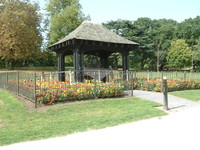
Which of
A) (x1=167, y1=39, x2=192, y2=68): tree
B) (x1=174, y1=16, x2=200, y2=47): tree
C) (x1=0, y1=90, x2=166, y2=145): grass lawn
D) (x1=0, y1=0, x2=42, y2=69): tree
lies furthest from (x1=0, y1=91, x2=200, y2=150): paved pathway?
(x1=174, y1=16, x2=200, y2=47): tree

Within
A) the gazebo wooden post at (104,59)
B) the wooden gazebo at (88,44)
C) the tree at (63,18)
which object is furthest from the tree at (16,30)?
the gazebo wooden post at (104,59)

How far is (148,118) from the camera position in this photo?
6.16 metres

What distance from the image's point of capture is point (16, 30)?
94.5 feet

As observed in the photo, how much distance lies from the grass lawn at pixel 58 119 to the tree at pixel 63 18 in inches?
1097

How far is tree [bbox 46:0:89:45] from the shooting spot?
3378 cm

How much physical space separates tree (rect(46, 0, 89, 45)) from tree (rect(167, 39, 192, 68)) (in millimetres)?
24023

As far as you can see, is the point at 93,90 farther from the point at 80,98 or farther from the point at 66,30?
the point at 66,30

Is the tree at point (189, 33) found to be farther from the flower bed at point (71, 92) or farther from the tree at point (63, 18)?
the flower bed at point (71, 92)

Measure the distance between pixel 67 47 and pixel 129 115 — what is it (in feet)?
30.4

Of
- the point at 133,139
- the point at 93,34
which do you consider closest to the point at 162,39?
the point at 93,34

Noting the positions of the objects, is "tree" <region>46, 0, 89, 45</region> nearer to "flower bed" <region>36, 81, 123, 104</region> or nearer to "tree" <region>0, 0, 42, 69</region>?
"tree" <region>0, 0, 42, 69</region>

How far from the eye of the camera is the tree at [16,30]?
2830 centimetres

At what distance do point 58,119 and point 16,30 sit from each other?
26798 mm

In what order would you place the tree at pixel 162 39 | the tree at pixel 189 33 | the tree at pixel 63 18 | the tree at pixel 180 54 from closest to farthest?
the tree at pixel 63 18
the tree at pixel 180 54
the tree at pixel 162 39
the tree at pixel 189 33
